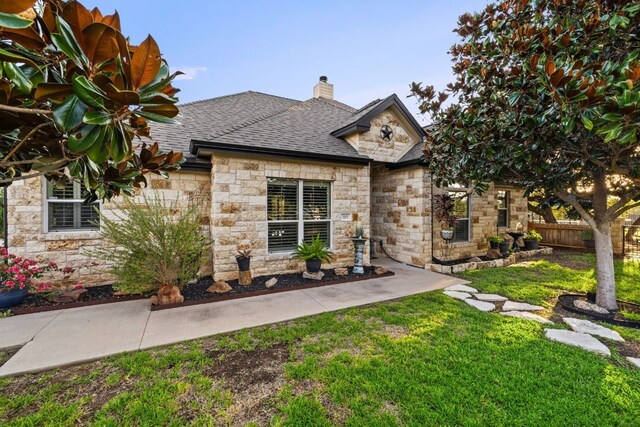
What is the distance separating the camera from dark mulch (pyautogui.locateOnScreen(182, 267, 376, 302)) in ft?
16.6

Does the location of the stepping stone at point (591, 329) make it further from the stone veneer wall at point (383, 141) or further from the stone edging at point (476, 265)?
the stone veneer wall at point (383, 141)

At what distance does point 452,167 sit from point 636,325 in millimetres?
3684

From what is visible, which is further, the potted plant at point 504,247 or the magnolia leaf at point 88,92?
the potted plant at point 504,247

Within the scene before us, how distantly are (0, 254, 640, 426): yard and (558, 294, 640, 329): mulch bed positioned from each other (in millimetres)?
321

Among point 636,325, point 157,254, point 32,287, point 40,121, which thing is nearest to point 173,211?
point 157,254

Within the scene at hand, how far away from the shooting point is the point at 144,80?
4.11 ft

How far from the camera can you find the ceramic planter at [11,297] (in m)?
4.29

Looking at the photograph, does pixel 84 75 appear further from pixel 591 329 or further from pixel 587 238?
pixel 587 238

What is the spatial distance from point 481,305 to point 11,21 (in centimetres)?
600

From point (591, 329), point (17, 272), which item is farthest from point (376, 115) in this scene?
point (17, 272)

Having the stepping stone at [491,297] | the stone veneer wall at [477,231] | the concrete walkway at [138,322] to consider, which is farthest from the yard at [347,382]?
the stone veneer wall at [477,231]

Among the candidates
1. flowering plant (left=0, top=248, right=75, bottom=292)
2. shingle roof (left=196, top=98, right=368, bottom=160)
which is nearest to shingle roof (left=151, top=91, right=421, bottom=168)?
shingle roof (left=196, top=98, right=368, bottom=160)

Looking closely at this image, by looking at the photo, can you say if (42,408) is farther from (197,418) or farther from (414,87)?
(414,87)

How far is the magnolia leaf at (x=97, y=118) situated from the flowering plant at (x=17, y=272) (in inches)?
213
